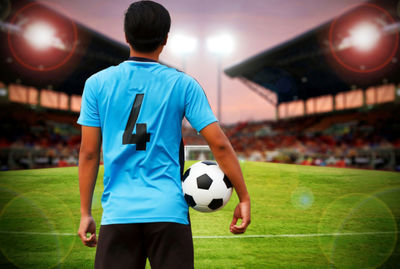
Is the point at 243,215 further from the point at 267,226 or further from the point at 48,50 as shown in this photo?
the point at 48,50

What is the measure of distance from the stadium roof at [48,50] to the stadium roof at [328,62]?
13.9 meters

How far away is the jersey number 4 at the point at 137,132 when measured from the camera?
170 centimetres

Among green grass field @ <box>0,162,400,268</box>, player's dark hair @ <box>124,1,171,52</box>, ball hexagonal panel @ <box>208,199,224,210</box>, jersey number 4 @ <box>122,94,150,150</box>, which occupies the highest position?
player's dark hair @ <box>124,1,171,52</box>

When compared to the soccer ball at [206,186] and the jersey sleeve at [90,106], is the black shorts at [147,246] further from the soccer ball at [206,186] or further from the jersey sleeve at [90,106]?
the jersey sleeve at [90,106]

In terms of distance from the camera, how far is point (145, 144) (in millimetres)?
1704

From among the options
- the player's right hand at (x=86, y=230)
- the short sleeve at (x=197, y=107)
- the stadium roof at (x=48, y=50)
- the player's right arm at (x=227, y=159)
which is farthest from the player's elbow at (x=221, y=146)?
the stadium roof at (x=48, y=50)

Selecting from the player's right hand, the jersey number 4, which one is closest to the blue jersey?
the jersey number 4

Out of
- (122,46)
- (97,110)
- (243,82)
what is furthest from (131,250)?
(243,82)

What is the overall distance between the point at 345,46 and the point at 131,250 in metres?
28.5

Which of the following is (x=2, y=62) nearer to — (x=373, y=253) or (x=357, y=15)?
(x=357, y=15)

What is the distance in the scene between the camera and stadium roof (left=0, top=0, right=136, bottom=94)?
24.6 metres

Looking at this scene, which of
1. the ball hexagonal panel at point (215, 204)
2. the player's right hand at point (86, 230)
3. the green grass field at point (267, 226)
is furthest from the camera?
the green grass field at point (267, 226)

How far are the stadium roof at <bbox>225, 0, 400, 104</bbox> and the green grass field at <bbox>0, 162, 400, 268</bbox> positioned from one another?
55.7ft

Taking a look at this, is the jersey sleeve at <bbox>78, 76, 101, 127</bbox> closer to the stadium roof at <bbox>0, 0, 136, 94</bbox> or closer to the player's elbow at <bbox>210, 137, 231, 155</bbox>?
the player's elbow at <bbox>210, 137, 231, 155</bbox>
